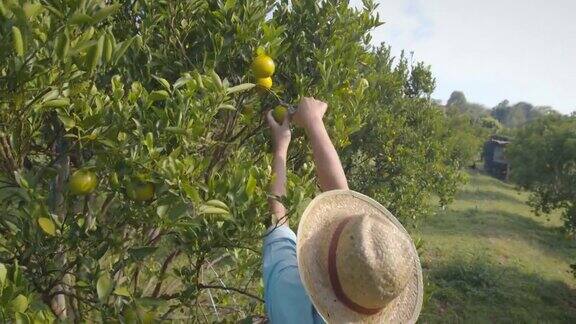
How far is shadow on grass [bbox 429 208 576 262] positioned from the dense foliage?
0.67 meters

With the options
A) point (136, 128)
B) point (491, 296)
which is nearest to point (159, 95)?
point (136, 128)

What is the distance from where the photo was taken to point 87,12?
1155mm

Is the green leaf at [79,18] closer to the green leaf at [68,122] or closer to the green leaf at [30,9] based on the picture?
the green leaf at [30,9]

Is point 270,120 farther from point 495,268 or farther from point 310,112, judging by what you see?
point 495,268

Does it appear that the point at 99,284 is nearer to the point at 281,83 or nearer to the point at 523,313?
the point at 281,83

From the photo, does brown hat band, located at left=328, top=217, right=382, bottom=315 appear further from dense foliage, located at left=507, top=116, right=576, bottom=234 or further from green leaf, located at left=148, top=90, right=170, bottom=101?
dense foliage, located at left=507, top=116, right=576, bottom=234

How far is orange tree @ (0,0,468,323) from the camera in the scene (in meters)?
1.22

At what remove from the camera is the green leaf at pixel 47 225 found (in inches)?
52.7

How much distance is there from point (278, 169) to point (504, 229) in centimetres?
1410

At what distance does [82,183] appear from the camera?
1.47m

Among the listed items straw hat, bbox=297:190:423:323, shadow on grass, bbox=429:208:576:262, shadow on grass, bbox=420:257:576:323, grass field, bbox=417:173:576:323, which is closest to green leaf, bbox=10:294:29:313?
straw hat, bbox=297:190:423:323

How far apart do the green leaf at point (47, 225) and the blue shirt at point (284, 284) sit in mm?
707

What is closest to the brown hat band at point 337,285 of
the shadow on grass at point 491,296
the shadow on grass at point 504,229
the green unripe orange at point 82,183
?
the green unripe orange at point 82,183

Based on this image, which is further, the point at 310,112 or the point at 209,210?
the point at 310,112
